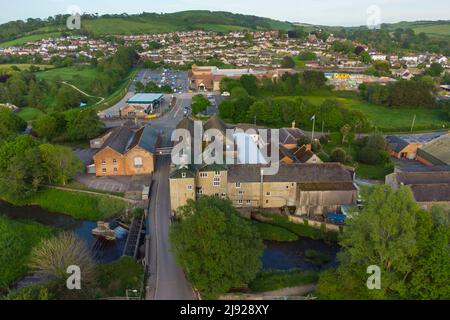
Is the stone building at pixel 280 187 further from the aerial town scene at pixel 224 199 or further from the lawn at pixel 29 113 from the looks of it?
the lawn at pixel 29 113

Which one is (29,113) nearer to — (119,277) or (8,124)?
(8,124)

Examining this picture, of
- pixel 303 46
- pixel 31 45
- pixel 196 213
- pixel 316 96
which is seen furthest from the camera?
pixel 303 46

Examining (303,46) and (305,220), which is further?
(303,46)

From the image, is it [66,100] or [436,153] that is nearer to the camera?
[436,153]

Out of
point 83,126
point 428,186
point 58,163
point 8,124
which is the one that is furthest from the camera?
point 83,126

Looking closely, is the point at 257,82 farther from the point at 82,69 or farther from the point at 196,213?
the point at 196,213

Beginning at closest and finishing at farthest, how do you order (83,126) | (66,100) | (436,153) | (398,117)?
(436,153) → (83,126) → (66,100) → (398,117)

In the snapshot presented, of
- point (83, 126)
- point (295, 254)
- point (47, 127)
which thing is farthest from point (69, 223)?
point (47, 127)

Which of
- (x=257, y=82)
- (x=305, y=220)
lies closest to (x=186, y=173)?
(x=305, y=220)
